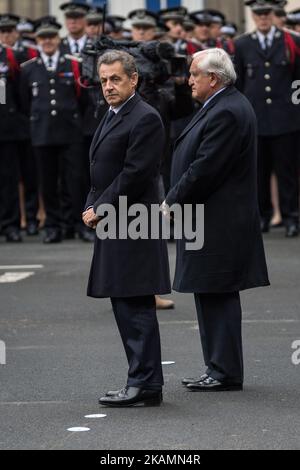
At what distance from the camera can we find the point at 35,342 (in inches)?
413

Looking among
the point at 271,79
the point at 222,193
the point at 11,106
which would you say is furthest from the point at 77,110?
the point at 222,193

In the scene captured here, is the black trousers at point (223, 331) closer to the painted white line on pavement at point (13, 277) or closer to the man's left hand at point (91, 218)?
the man's left hand at point (91, 218)

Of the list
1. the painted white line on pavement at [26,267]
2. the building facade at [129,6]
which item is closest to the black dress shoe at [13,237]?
the painted white line on pavement at [26,267]

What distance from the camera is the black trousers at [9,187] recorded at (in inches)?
680

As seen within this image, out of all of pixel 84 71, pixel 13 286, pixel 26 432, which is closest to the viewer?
pixel 26 432

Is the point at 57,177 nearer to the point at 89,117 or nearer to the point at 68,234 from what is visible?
the point at 68,234

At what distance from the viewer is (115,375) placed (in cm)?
920

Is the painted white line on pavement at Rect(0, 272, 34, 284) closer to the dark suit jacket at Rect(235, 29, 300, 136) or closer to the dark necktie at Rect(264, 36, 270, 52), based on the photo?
the dark suit jacket at Rect(235, 29, 300, 136)

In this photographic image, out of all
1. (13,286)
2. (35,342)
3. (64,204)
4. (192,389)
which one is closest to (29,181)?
(64,204)

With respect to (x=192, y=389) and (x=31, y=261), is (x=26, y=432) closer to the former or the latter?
(x=192, y=389)

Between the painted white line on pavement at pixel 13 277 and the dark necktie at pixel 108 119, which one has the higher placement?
the dark necktie at pixel 108 119

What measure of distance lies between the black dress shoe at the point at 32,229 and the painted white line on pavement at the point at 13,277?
3774 mm

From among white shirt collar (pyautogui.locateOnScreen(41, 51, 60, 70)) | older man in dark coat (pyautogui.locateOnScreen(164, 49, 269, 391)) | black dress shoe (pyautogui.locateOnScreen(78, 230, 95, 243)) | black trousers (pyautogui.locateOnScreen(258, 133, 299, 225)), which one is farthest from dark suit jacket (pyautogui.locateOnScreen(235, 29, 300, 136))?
older man in dark coat (pyautogui.locateOnScreen(164, 49, 269, 391))

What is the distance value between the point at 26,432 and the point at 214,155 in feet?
5.81
